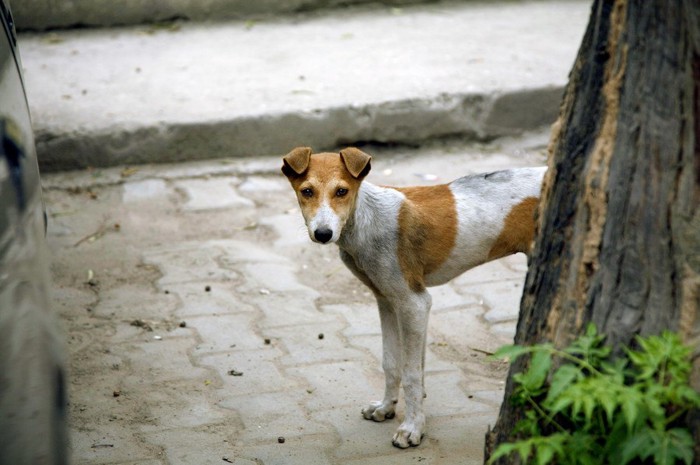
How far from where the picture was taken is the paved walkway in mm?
4492

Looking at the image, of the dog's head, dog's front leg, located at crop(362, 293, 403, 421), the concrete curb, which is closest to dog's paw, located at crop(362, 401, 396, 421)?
dog's front leg, located at crop(362, 293, 403, 421)

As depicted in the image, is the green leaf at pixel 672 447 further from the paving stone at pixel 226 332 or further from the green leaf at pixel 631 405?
the paving stone at pixel 226 332

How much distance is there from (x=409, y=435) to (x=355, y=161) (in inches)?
49.0

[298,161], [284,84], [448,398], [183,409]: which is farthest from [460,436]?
[284,84]

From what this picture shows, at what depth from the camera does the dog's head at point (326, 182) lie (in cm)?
412

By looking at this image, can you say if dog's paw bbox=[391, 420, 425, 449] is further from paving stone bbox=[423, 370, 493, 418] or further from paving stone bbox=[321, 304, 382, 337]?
paving stone bbox=[321, 304, 382, 337]

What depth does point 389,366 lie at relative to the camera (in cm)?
467

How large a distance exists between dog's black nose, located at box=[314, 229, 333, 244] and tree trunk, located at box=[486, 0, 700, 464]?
102cm

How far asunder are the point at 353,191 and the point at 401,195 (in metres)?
0.38

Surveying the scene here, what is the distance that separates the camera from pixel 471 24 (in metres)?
9.89

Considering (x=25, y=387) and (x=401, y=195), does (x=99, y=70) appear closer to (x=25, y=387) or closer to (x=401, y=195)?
(x=401, y=195)

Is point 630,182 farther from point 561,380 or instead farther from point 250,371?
point 250,371

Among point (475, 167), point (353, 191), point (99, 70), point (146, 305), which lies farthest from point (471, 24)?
point (353, 191)

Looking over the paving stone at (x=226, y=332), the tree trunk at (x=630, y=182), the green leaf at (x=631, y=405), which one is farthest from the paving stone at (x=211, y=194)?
the green leaf at (x=631, y=405)
